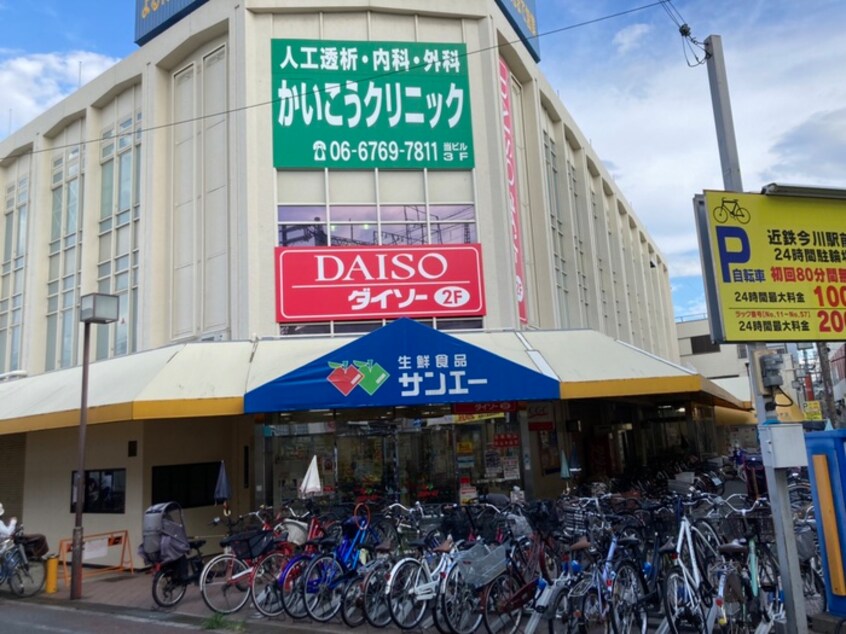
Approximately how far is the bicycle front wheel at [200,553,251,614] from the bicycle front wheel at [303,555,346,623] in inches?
44.4

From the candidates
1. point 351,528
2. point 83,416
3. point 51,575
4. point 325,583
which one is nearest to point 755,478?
point 351,528

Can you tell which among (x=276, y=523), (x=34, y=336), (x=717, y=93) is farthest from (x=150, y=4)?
(x=717, y=93)

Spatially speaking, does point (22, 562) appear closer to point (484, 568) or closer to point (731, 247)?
point (484, 568)

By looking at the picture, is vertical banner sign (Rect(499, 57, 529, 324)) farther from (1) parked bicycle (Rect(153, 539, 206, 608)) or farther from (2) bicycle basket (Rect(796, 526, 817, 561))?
(1) parked bicycle (Rect(153, 539, 206, 608))

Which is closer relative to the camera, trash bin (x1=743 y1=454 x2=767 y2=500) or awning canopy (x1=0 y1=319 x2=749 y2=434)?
awning canopy (x1=0 y1=319 x2=749 y2=434)

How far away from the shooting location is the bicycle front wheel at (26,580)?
1163cm

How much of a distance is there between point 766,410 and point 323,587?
18.7 feet

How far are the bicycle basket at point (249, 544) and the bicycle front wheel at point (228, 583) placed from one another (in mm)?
123

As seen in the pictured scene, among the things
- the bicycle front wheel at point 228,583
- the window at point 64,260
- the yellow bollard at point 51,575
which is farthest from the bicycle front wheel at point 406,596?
the window at point 64,260

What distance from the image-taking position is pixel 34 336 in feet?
67.0

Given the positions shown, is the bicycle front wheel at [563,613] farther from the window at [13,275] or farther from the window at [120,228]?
the window at [13,275]

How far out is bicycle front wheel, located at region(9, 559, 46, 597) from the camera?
458 inches

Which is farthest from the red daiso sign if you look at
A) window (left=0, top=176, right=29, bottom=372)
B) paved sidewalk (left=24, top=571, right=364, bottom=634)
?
window (left=0, top=176, right=29, bottom=372)

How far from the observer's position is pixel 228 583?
9398 mm
